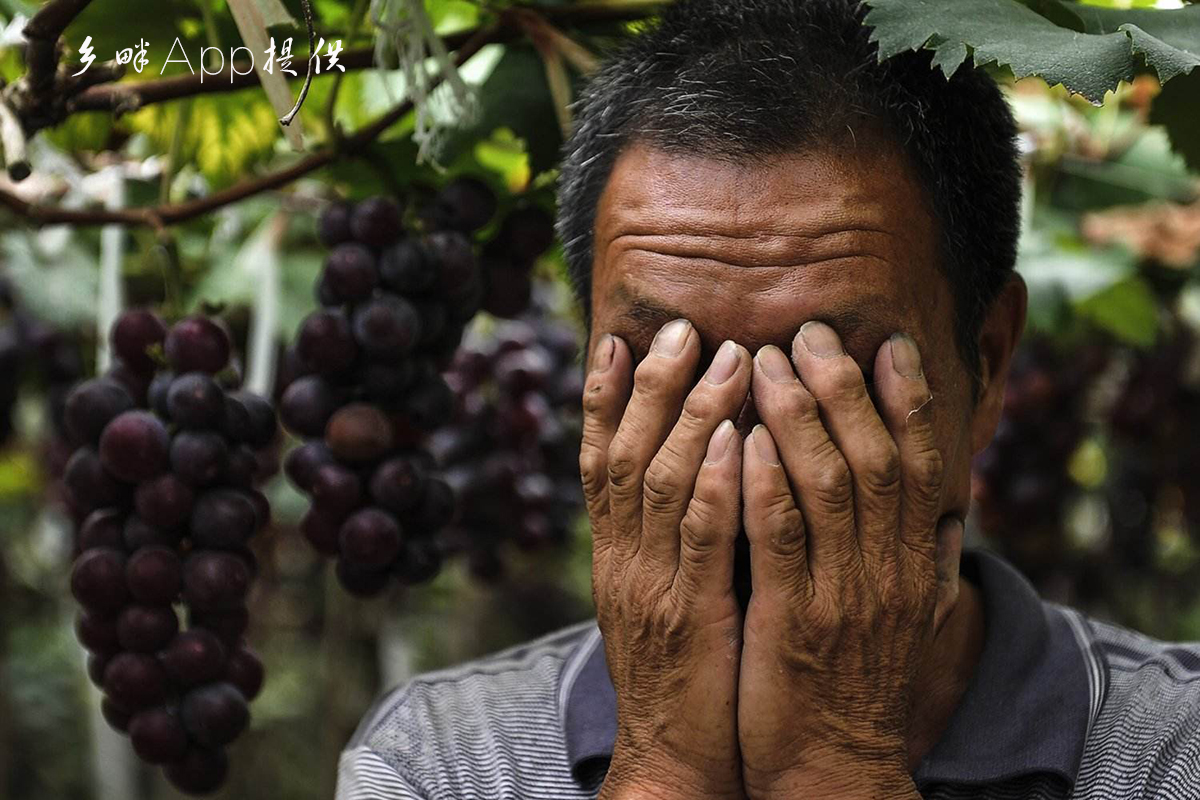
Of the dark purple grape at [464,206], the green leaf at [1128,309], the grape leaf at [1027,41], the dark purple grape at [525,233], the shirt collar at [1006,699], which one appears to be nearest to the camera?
the grape leaf at [1027,41]

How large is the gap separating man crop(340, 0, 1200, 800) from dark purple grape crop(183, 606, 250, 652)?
0.24m

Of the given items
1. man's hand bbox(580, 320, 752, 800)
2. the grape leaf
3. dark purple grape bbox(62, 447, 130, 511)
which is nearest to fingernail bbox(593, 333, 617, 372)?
man's hand bbox(580, 320, 752, 800)

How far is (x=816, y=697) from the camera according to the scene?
1245 millimetres

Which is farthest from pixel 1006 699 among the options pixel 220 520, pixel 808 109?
pixel 220 520

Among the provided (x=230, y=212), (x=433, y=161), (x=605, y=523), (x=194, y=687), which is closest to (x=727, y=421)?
(x=605, y=523)

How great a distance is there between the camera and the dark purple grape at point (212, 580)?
145cm

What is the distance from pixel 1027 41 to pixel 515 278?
0.77m

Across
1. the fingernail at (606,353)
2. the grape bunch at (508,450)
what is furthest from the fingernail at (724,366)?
the grape bunch at (508,450)

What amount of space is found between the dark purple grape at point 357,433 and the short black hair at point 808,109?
0.33 m

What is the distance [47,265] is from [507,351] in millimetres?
846

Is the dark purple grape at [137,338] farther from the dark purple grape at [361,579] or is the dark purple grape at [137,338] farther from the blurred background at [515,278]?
the dark purple grape at [361,579]

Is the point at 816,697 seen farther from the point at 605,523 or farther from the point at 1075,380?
the point at 1075,380

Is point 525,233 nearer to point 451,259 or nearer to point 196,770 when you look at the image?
point 451,259

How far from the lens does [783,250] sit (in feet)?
4.13
